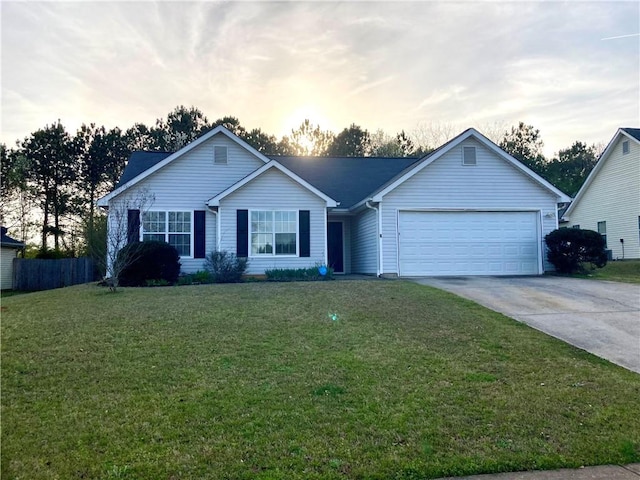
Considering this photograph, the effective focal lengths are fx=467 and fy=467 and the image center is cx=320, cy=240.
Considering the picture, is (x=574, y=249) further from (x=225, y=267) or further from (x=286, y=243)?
(x=225, y=267)

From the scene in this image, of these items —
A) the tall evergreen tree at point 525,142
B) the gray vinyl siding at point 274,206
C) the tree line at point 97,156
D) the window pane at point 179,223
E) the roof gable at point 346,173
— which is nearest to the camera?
the gray vinyl siding at point 274,206

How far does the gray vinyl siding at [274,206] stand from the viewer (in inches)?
652

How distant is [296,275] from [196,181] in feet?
17.3

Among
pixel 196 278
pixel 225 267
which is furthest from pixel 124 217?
pixel 225 267

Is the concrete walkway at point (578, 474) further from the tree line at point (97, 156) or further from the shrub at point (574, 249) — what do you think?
the tree line at point (97, 156)

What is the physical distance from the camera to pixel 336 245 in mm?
20625

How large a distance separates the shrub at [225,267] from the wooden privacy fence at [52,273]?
1056 cm

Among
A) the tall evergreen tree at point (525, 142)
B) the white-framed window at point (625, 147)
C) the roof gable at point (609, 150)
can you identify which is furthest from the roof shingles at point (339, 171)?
the tall evergreen tree at point (525, 142)

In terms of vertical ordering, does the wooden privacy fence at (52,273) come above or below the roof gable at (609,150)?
below

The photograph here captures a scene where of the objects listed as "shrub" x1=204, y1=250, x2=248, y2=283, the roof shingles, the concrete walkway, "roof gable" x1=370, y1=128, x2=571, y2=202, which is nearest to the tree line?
the roof shingles

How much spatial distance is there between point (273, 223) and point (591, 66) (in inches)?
442

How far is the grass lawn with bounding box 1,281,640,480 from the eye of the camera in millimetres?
4051

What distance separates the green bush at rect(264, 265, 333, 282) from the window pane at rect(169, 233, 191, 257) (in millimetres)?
3108

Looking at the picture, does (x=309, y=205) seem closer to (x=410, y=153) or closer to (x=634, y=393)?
(x=634, y=393)
